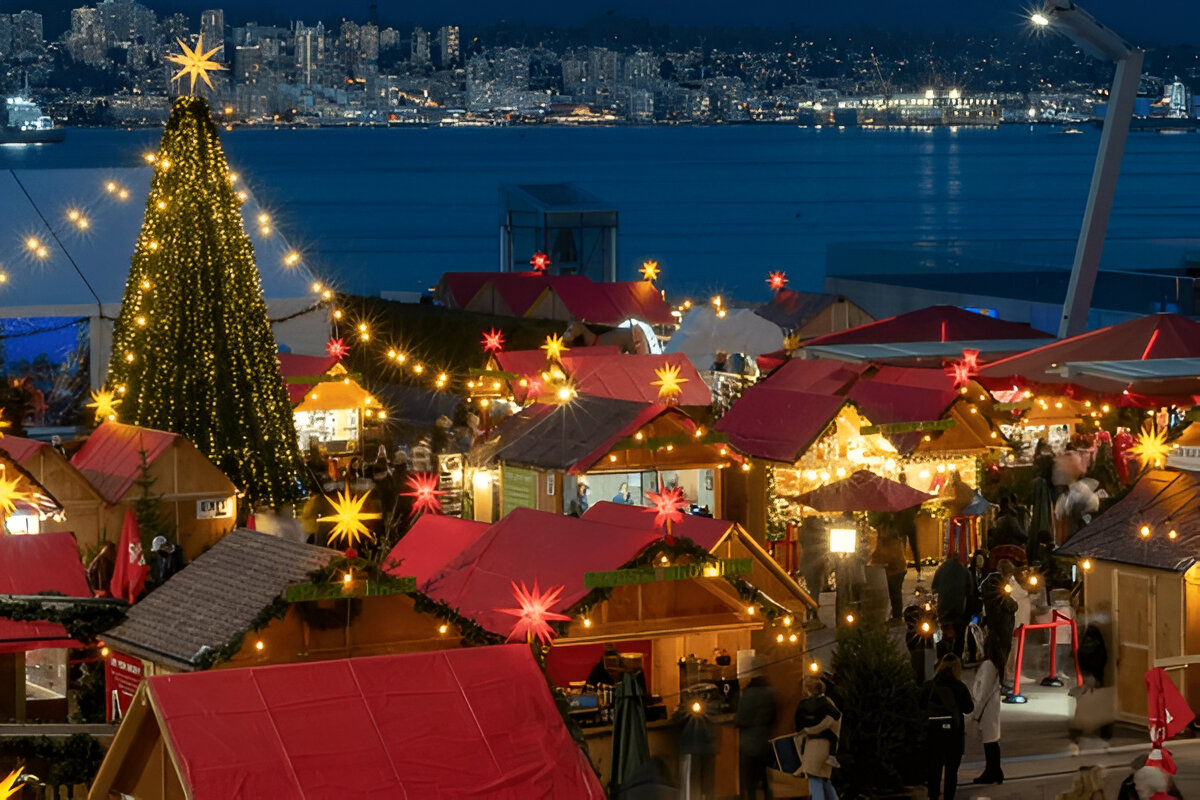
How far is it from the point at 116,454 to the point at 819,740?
7.19 metres

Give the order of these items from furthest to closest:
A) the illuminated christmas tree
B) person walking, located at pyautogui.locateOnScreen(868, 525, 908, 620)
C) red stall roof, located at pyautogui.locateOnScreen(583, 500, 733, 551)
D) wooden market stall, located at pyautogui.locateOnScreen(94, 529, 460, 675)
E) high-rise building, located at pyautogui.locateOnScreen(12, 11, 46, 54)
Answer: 1. high-rise building, located at pyautogui.locateOnScreen(12, 11, 46, 54)
2. the illuminated christmas tree
3. person walking, located at pyautogui.locateOnScreen(868, 525, 908, 620)
4. red stall roof, located at pyautogui.locateOnScreen(583, 500, 733, 551)
5. wooden market stall, located at pyautogui.locateOnScreen(94, 529, 460, 675)

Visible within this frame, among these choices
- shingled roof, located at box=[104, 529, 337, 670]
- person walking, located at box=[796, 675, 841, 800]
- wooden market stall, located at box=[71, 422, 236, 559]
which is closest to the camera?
shingled roof, located at box=[104, 529, 337, 670]

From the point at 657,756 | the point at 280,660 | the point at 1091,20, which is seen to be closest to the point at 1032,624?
the point at 657,756

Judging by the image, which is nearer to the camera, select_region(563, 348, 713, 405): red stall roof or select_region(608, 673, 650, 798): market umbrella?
select_region(608, 673, 650, 798): market umbrella

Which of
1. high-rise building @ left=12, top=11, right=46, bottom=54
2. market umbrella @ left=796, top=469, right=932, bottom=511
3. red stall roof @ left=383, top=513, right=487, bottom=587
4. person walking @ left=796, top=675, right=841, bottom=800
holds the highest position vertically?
high-rise building @ left=12, top=11, right=46, bottom=54

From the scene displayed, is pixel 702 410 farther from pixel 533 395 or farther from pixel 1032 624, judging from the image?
pixel 1032 624

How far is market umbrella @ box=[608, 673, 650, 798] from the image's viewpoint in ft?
28.9

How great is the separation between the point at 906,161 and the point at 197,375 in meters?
161

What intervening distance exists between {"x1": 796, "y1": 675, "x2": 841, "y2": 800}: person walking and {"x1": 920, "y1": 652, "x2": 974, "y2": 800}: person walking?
2.30ft

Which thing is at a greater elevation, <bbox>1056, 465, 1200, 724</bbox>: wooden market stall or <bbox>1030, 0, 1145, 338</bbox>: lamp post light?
<bbox>1030, 0, 1145, 338</bbox>: lamp post light

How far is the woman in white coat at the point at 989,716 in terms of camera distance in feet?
32.8

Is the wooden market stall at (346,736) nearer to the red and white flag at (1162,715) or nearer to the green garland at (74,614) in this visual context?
the green garland at (74,614)

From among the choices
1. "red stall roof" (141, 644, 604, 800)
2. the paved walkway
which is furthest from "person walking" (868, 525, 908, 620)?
"red stall roof" (141, 644, 604, 800)

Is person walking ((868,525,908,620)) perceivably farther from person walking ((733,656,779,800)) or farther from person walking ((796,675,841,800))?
person walking ((796,675,841,800))
